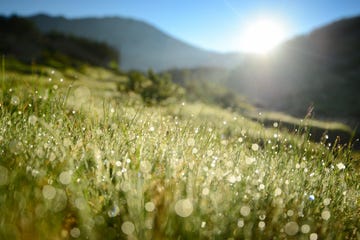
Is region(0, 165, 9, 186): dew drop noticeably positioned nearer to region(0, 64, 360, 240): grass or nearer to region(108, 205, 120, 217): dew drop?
region(0, 64, 360, 240): grass

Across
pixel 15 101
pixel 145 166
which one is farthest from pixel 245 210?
pixel 15 101

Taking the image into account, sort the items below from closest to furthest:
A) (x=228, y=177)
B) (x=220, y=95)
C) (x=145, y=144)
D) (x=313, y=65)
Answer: (x=228, y=177), (x=145, y=144), (x=220, y=95), (x=313, y=65)

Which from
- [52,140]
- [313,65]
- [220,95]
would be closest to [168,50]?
[313,65]

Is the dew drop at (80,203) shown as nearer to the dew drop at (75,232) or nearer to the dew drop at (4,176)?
the dew drop at (75,232)

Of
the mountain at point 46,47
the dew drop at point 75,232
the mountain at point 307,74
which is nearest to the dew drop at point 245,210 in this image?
the dew drop at point 75,232

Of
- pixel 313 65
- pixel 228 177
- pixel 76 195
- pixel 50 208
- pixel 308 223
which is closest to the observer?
pixel 50 208

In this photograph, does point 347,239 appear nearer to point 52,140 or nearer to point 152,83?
point 52,140
